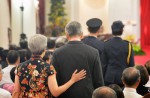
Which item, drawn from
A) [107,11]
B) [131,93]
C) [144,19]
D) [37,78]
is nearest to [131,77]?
[131,93]

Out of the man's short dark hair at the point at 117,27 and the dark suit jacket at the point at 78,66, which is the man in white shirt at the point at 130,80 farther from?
the man's short dark hair at the point at 117,27

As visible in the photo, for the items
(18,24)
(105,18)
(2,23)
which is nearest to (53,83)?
(18,24)

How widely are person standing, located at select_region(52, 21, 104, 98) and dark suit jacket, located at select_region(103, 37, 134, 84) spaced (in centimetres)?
109

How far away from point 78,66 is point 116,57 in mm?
1206

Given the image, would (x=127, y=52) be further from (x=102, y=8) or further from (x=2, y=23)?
(x=102, y=8)

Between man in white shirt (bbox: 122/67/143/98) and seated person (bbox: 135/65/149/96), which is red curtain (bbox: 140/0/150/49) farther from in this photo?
man in white shirt (bbox: 122/67/143/98)

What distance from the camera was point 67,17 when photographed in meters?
14.3

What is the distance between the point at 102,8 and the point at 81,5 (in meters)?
0.80

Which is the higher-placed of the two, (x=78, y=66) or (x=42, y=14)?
(x=42, y=14)

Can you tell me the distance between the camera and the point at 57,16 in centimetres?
1438

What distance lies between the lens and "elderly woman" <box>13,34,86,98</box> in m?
3.21

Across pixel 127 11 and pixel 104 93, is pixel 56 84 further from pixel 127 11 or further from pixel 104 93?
pixel 127 11

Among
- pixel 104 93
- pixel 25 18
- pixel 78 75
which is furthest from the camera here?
pixel 25 18

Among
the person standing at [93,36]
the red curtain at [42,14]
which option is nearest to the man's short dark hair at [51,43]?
the person standing at [93,36]
